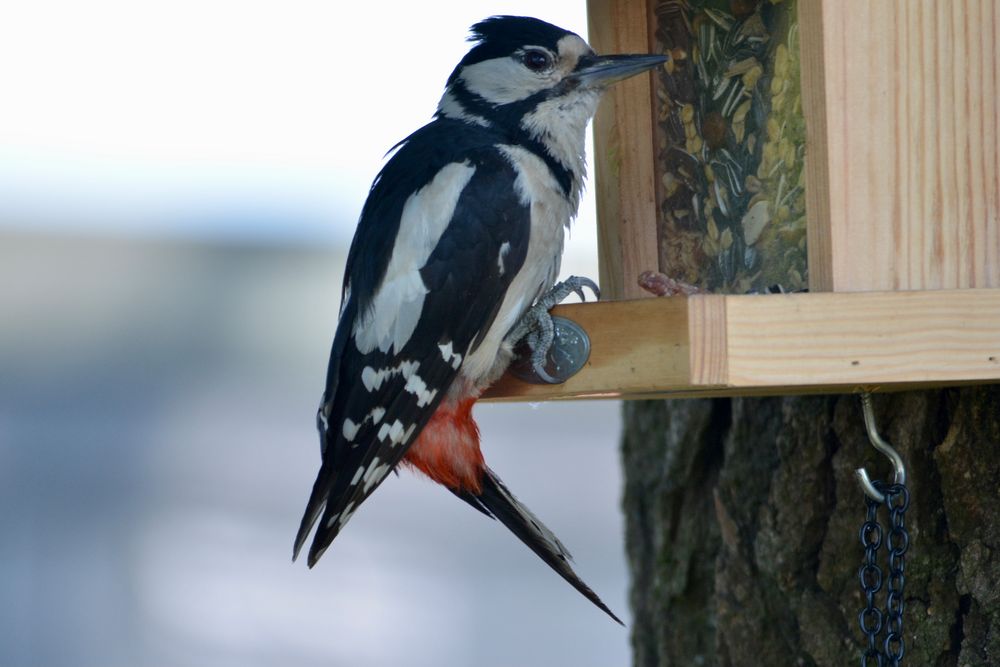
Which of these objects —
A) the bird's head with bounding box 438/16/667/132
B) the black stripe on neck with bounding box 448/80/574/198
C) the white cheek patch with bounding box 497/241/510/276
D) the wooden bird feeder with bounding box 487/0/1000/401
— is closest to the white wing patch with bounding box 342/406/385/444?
the wooden bird feeder with bounding box 487/0/1000/401

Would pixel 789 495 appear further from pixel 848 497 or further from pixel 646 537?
pixel 646 537

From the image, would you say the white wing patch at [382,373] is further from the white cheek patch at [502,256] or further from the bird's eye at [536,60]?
the bird's eye at [536,60]

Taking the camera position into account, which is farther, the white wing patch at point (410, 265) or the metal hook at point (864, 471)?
the white wing patch at point (410, 265)

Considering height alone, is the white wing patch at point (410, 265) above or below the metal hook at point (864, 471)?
above

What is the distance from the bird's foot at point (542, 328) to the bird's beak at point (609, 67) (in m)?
0.38

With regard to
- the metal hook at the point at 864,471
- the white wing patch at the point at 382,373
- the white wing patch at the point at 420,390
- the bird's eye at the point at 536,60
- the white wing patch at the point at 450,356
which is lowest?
the metal hook at the point at 864,471

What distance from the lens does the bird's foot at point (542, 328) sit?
204 cm

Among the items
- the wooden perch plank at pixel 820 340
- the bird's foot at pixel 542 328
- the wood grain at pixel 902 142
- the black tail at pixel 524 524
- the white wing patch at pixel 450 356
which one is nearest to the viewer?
the wooden perch plank at pixel 820 340

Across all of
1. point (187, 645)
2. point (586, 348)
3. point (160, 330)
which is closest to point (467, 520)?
point (187, 645)

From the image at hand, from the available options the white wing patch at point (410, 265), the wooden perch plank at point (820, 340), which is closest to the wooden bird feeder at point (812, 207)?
the wooden perch plank at point (820, 340)

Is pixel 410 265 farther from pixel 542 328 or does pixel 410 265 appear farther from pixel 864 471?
pixel 864 471

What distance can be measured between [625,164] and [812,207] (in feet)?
2.02

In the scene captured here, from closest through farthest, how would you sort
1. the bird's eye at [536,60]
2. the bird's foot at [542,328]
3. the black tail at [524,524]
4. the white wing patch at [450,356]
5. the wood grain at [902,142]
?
the wood grain at [902,142], the bird's foot at [542,328], the white wing patch at [450,356], the black tail at [524,524], the bird's eye at [536,60]

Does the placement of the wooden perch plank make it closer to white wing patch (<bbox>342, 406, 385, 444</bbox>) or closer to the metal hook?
the metal hook
